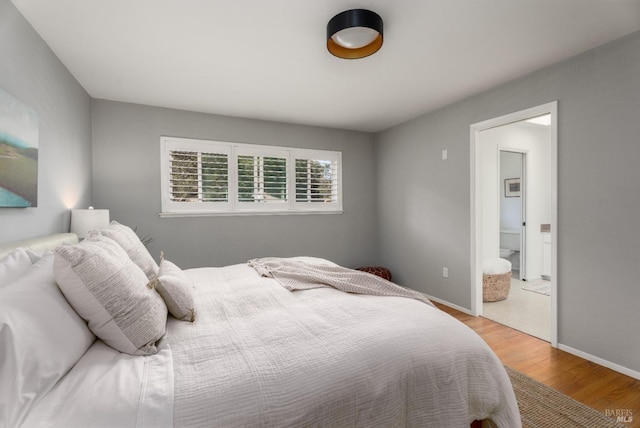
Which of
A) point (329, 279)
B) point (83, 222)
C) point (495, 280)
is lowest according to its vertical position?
point (495, 280)

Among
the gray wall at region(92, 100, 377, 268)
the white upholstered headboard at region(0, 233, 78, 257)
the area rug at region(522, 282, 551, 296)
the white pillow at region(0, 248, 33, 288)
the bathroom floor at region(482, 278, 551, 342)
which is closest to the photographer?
the white pillow at region(0, 248, 33, 288)

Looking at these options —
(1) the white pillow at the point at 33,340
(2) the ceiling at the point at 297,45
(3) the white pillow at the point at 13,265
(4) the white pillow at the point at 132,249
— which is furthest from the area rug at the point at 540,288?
(3) the white pillow at the point at 13,265

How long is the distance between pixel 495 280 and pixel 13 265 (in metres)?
4.45

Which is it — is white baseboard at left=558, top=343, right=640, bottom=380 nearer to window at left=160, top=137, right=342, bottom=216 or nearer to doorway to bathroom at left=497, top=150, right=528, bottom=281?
doorway to bathroom at left=497, top=150, right=528, bottom=281

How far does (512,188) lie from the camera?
555cm

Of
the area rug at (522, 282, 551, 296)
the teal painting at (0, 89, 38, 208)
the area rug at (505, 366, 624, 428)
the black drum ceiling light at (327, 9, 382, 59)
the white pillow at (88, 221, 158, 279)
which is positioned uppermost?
the black drum ceiling light at (327, 9, 382, 59)

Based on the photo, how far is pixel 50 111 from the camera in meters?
2.25

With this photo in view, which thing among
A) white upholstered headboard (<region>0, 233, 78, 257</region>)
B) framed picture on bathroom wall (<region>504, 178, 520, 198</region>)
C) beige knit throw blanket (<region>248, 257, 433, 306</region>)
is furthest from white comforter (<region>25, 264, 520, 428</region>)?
framed picture on bathroom wall (<region>504, 178, 520, 198</region>)

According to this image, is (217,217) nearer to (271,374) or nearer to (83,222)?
(83,222)

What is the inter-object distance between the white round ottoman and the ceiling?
219 cm

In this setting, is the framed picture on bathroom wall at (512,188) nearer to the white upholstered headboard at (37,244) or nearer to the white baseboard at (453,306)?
the white baseboard at (453,306)

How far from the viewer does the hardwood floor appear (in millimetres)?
1939

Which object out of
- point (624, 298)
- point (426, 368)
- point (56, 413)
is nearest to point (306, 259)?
point (426, 368)

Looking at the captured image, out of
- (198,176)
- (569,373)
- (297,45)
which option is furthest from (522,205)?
(198,176)
